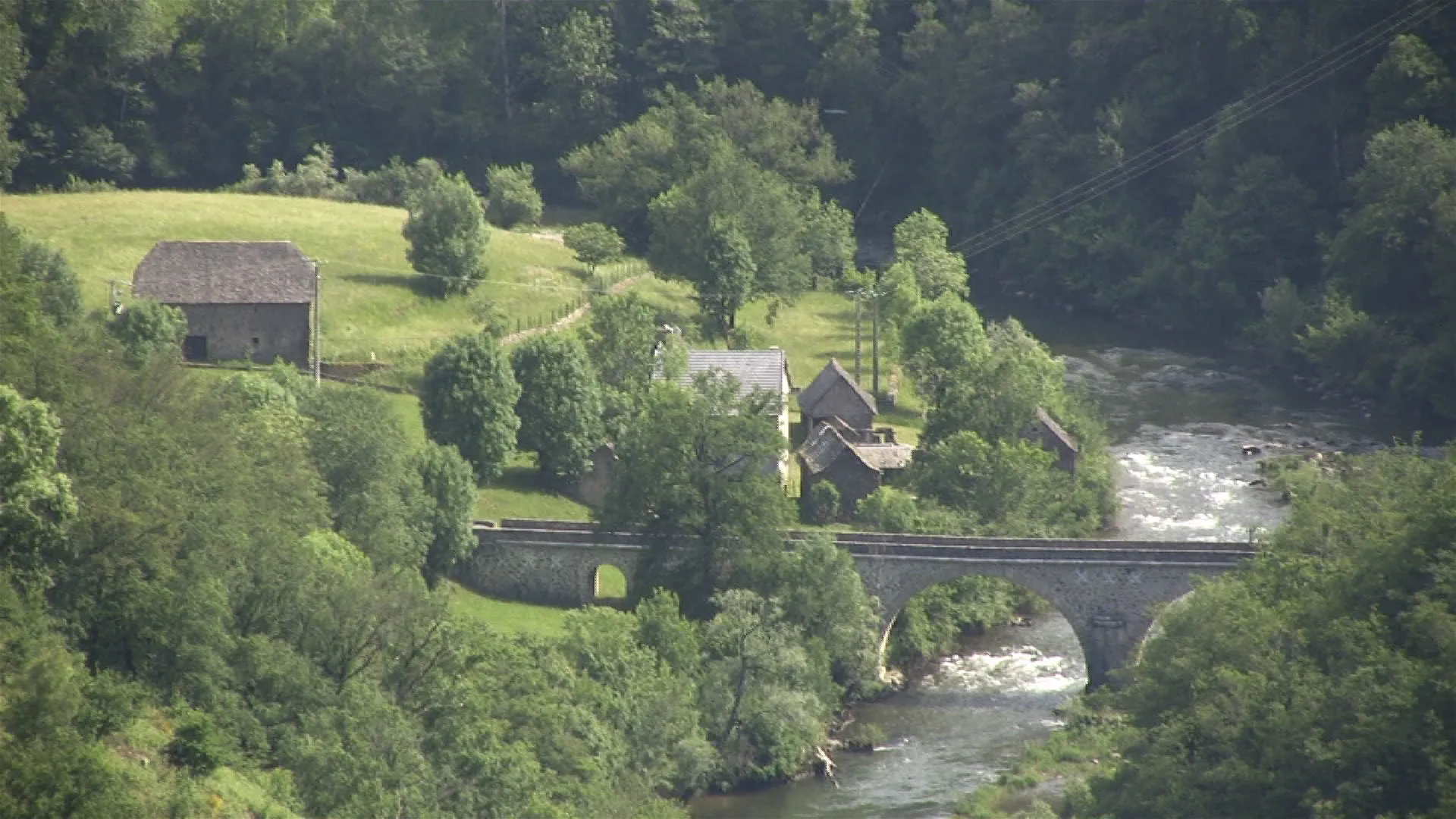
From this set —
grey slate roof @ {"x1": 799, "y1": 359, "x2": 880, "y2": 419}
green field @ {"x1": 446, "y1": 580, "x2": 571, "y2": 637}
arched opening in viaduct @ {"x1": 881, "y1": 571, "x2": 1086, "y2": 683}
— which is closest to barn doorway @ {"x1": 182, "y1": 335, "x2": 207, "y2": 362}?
green field @ {"x1": 446, "y1": 580, "x2": 571, "y2": 637}

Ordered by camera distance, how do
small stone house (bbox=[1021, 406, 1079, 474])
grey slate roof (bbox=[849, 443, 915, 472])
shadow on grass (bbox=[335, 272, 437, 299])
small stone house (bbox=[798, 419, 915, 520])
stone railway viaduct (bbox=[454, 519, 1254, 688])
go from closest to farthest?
1. stone railway viaduct (bbox=[454, 519, 1254, 688])
2. small stone house (bbox=[798, 419, 915, 520])
3. grey slate roof (bbox=[849, 443, 915, 472])
4. small stone house (bbox=[1021, 406, 1079, 474])
5. shadow on grass (bbox=[335, 272, 437, 299])

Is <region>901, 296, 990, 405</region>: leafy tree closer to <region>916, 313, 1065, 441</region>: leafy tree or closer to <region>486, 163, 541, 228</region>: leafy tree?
<region>916, 313, 1065, 441</region>: leafy tree

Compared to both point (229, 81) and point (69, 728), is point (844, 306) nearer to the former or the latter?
point (229, 81)

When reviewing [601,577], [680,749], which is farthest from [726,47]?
[680,749]

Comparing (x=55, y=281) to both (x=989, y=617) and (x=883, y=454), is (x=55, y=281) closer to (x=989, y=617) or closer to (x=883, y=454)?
(x=883, y=454)

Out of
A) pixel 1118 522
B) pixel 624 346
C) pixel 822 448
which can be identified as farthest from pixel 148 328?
pixel 1118 522
